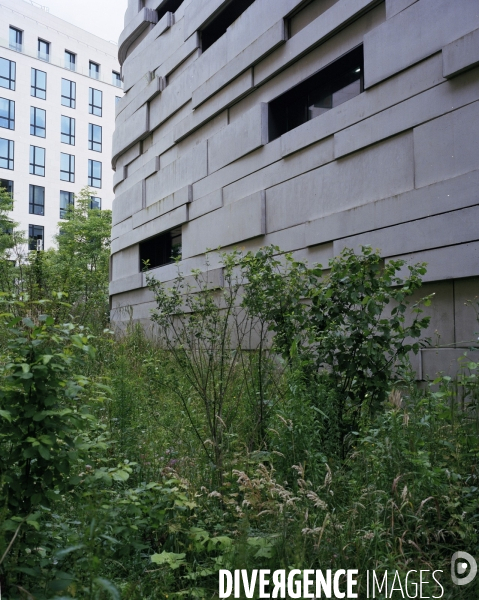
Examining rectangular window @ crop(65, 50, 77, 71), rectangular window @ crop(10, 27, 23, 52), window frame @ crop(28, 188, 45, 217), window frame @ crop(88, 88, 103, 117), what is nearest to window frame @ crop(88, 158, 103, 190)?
window frame @ crop(88, 88, 103, 117)

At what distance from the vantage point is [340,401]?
14.2ft

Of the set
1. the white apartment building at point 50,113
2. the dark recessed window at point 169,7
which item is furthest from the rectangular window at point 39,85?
the dark recessed window at point 169,7

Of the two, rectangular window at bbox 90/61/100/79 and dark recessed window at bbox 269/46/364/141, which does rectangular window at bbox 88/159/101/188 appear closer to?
rectangular window at bbox 90/61/100/79

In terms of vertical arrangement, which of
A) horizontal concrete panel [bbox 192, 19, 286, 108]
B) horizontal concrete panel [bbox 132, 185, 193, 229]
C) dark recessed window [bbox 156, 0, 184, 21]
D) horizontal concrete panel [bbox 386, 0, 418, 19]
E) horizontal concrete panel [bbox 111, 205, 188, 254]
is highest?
dark recessed window [bbox 156, 0, 184, 21]

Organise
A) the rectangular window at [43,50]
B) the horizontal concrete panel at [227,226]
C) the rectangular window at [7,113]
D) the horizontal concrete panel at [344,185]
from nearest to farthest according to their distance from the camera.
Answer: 1. the horizontal concrete panel at [344,185]
2. the horizontal concrete panel at [227,226]
3. the rectangular window at [7,113]
4. the rectangular window at [43,50]

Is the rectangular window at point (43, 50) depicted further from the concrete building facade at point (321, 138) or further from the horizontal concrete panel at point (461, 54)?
the horizontal concrete panel at point (461, 54)

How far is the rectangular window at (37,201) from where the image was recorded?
129 ft

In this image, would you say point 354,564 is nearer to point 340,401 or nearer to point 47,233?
point 340,401

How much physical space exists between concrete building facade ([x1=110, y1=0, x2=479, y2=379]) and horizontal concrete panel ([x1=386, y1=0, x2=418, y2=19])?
0.05ft

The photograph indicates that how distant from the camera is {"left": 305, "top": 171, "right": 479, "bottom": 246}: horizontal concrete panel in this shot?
567cm

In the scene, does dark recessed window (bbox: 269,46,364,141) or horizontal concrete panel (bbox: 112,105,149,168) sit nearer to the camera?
dark recessed window (bbox: 269,46,364,141)

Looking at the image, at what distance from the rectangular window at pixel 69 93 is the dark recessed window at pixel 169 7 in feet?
99.2

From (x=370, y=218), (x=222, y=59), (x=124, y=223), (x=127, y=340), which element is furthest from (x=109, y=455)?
(x=124, y=223)

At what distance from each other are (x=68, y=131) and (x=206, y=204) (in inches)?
1372
